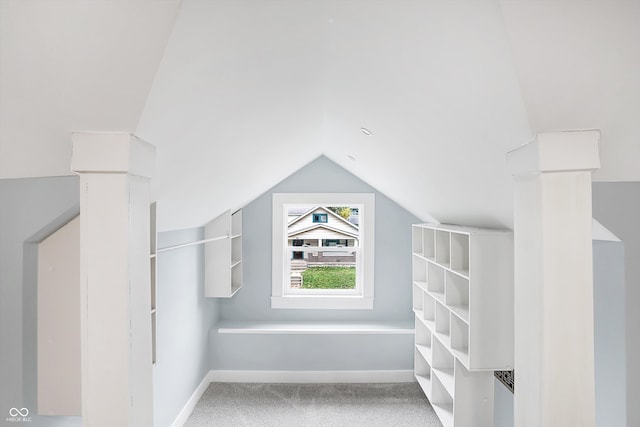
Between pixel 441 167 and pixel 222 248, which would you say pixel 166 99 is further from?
pixel 222 248

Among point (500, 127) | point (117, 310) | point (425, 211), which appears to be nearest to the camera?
point (117, 310)

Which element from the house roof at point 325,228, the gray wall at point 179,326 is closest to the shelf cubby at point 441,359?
the house roof at point 325,228

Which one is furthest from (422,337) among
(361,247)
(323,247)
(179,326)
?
(179,326)

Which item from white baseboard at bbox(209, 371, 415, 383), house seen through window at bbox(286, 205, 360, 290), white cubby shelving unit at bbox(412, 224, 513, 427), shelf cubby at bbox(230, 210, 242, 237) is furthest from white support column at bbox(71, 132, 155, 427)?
house seen through window at bbox(286, 205, 360, 290)

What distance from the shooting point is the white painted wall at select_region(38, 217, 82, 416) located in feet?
6.81

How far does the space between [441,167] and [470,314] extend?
966mm

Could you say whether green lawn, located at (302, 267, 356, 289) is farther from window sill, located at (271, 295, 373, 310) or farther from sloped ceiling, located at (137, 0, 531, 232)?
sloped ceiling, located at (137, 0, 531, 232)

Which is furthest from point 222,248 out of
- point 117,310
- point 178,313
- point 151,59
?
point 151,59

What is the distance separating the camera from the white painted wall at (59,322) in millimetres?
2076

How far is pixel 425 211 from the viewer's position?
11.8 ft

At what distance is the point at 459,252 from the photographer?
115 inches

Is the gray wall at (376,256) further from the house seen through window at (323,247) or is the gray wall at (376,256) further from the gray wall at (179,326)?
the gray wall at (179,326)

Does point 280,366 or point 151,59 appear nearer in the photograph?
point 151,59

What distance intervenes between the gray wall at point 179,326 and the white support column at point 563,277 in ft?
8.04
